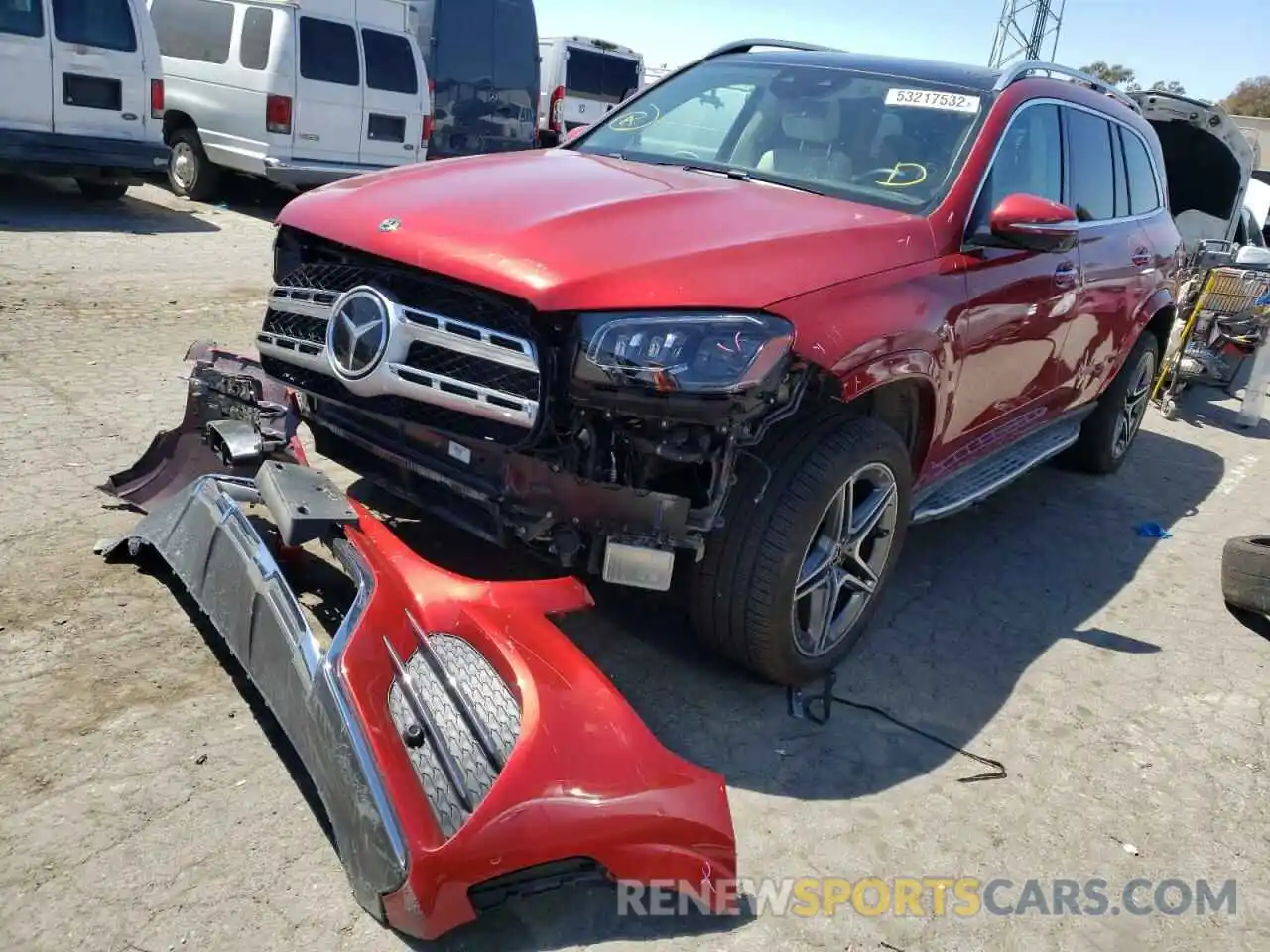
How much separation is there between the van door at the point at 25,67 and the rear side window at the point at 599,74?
26.4 ft

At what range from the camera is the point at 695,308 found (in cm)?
277

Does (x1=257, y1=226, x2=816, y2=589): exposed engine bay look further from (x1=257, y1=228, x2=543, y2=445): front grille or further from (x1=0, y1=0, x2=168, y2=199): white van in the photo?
(x1=0, y1=0, x2=168, y2=199): white van

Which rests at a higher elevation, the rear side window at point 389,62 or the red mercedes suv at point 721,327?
the rear side window at point 389,62

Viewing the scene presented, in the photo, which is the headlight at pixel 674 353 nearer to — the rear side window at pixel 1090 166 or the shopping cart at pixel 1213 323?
the rear side window at pixel 1090 166

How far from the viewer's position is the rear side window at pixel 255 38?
10.9m

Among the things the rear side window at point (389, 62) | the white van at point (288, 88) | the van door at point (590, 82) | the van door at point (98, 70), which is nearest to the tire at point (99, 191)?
the white van at point (288, 88)

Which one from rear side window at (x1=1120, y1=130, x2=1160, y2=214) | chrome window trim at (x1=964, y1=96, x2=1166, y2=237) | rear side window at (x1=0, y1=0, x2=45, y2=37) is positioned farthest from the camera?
rear side window at (x1=0, y1=0, x2=45, y2=37)

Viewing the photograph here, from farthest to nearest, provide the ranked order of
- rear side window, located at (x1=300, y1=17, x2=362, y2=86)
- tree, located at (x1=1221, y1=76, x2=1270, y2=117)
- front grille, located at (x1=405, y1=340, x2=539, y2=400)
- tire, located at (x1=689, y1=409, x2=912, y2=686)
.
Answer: tree, located at (x1=1221, y1=76, x2=1270, y2=117) < rear side window, located at (x1=300, y1=17, x2=362, y2=86) < tire, located at (x1=689, y1=409, x2=912, y2=686) < front grille, located at (x1=405, y1=340, x2=539, y2=400)

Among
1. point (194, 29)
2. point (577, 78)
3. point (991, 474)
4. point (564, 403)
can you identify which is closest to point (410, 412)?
point (564, 403)

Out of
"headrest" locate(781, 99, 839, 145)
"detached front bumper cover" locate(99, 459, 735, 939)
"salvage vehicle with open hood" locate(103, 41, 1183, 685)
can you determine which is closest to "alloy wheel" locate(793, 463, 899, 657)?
"salvage vehicle with open hood" locate(103, 41, 1183, 685)

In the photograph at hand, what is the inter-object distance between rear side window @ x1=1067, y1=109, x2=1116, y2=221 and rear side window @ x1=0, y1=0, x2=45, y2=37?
358 inches

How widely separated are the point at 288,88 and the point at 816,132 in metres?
8.47

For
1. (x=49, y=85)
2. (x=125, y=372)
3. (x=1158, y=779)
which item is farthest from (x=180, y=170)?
(x=1158, y=779)

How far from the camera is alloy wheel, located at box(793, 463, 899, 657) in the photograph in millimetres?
3289
